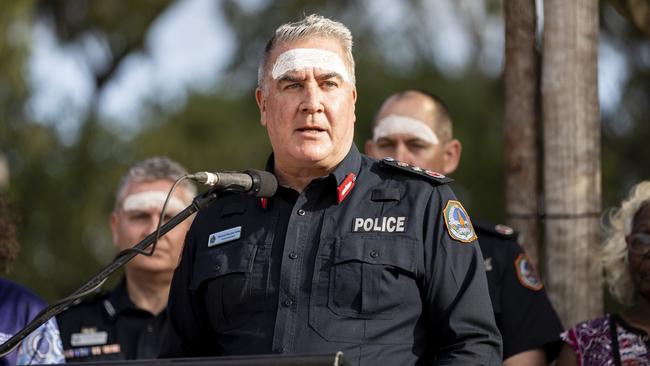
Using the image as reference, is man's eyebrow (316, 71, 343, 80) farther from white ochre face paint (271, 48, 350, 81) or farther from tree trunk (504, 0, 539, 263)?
tree trunk (504, 0, 539, 263)

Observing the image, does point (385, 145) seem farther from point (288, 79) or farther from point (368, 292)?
point (368, 292)

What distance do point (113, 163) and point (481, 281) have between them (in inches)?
490

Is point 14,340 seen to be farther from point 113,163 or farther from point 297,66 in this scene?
point 113,163

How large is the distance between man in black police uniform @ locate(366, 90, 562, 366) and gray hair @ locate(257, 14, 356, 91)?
60.7 inches

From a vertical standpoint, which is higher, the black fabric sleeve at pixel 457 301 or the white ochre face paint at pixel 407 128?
the white ochre face paint at pixel 407 128

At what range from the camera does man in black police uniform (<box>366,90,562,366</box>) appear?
4691 millimetres

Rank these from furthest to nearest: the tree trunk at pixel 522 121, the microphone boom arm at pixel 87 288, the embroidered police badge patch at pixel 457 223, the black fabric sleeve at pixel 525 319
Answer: the tree trunk at pixel 522 121, the black fabric sleeve at pixel 525 319, the embroidered police badge patch at pixel 457 223, the microphone boom arm at pixel 87 288

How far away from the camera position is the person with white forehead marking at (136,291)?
5.48m

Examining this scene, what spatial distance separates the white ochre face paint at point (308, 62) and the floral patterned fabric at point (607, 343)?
1654mm

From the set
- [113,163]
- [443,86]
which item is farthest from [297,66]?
[443,86]

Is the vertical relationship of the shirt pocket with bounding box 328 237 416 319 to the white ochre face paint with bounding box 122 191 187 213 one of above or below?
below

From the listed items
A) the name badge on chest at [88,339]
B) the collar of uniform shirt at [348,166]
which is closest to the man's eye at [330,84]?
the collar of uniform shirt at [348,166]

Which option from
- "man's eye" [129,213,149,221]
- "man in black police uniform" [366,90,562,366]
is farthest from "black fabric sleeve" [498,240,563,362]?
"man's eye" [129,213,149,221]

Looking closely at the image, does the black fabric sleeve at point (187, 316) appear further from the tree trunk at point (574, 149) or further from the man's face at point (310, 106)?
the tree trunk at point (574, 149)
